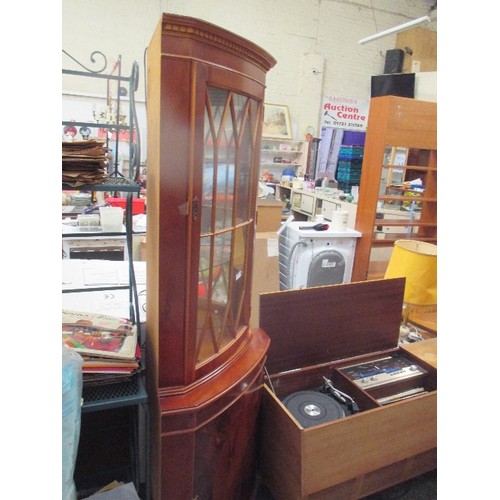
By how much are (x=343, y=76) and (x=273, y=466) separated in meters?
6.66

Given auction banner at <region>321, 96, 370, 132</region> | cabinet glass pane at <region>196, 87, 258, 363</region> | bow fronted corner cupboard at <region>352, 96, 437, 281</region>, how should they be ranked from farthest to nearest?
1. auction banner at <region>321, 96, 370, 132</region>
2. bow fronted corner cupboard at <region>352, 96, 437, 281</region>
3. cabinet glass pane at <region>196, 87, 258, 363</region>

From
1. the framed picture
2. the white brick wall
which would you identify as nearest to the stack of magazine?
the white brick wall

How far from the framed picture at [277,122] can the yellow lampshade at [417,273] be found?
15.3 feet

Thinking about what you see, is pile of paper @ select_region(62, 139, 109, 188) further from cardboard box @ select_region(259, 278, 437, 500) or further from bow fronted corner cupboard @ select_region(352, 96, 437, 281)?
bow fronted corner cupboard @ select_region(352, 96, 437, 281)

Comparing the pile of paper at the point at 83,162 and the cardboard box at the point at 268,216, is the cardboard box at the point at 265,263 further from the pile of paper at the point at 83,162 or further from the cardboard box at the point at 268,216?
the pile of paper at the point at 83,162

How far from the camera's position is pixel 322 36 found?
645 cm

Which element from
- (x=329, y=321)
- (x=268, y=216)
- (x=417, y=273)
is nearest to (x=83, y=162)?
(x=329, y=321)

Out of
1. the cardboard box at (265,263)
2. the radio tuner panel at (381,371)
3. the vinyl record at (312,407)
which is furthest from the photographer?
the cardboard box at (265,263)

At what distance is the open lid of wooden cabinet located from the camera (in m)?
1.60

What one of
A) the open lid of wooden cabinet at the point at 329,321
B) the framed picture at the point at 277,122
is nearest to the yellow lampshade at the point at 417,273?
the open lid of wooden cabinet at the point at 329,321

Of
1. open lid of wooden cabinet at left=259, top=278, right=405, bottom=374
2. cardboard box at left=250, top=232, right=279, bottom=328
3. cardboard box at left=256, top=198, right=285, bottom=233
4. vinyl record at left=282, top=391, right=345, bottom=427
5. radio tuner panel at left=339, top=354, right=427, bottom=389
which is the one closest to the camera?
vinyl record at left=282, top=391, right=345, bottom=427

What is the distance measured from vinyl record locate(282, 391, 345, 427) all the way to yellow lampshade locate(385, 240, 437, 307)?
0.80 m

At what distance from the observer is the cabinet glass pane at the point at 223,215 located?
105 cm
